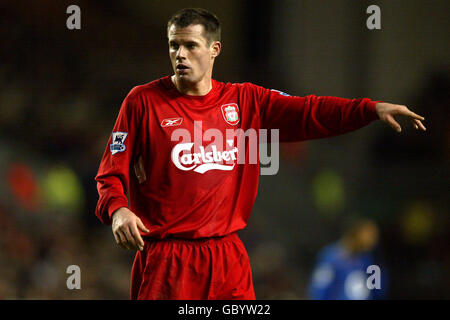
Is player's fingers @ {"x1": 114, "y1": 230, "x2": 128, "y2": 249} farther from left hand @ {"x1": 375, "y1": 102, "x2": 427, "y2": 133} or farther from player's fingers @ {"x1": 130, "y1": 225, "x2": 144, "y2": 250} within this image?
left hand @ {"x1": 375, "y1": 102, "x2": 427, "y2": 133}

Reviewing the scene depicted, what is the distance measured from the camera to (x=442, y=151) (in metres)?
6.34

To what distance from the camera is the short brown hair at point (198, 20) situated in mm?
3133

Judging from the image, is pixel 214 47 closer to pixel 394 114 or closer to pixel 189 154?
pixel 189 154

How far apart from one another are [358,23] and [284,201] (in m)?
1.98

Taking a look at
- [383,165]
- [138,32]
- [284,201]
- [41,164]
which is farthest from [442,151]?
[41,164]

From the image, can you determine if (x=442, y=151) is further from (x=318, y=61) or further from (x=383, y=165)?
(x=318, y=61)

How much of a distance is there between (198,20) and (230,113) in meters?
0.49

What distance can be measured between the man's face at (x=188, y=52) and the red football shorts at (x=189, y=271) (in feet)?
2.68

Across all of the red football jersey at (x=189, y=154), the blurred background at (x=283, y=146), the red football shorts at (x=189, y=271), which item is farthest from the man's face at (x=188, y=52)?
the blurred background at (x=283, y=146)

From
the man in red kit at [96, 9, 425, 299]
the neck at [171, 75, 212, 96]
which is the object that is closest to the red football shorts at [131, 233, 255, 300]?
the man in red kit at [96, 9, 425, 299]

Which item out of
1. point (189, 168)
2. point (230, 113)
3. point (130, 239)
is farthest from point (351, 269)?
point (130, 239)

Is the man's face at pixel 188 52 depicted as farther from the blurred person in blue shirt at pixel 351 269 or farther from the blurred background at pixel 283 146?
the blurred background at pixel 283 146

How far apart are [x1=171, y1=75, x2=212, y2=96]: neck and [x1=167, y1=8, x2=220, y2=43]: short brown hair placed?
8.6 inches

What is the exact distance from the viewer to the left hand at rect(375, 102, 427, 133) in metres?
2.90
